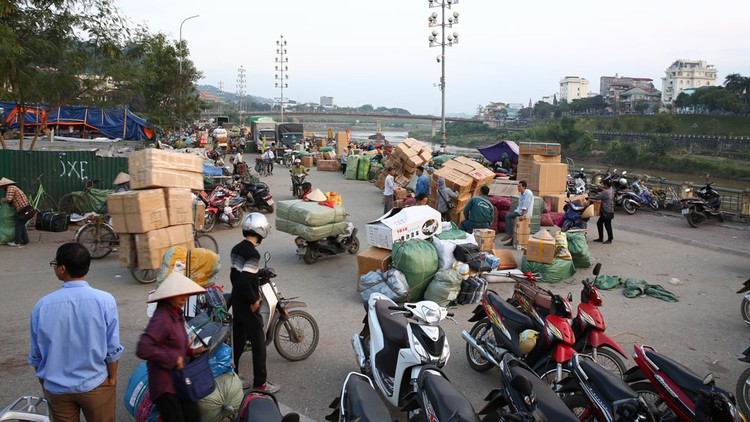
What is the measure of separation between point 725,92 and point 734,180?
30.9 meters

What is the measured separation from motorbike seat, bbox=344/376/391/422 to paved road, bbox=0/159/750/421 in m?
0.98

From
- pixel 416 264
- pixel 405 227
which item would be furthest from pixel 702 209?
pixel 416 264

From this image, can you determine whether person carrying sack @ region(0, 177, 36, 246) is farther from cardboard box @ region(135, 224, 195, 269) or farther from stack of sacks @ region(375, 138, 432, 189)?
stack of sacks @ region(375, 138, 432, 189)

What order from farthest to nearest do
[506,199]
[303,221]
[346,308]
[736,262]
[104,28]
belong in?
1. [104,28]
2. [506,199]
3. [736,262]
4. [303,221]
5. [346,308]

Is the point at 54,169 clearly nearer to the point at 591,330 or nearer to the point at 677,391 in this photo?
the point at 591,330

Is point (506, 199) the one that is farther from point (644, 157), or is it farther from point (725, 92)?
point (725, 92)


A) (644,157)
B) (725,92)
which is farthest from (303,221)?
(725,92)

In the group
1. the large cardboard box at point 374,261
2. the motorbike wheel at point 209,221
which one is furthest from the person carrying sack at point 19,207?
the large cardboard box at point 374,261

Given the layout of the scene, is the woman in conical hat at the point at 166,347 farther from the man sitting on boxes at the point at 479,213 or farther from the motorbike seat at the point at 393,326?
the man sitting on boxes at the point at 479,213

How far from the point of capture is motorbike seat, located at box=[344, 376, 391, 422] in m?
3.40

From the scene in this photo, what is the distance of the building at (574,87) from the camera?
154125mm

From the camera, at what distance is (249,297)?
14.8 ft

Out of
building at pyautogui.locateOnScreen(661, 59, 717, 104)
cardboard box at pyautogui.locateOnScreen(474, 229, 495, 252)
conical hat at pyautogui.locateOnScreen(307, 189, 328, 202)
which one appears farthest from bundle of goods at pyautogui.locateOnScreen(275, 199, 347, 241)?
building at pyautogui.locateOnScreen(661, 59, 717, 104)

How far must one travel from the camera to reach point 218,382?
413 cm
